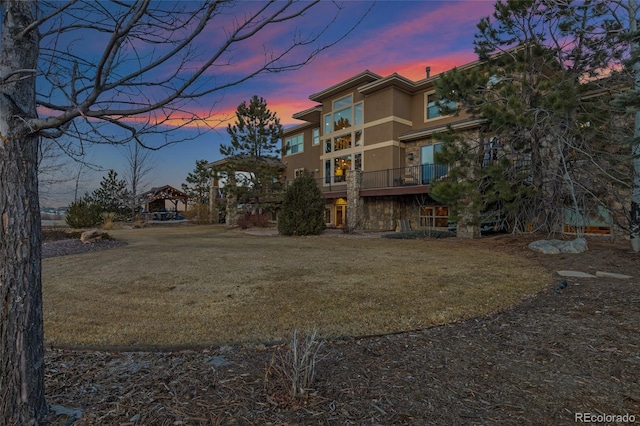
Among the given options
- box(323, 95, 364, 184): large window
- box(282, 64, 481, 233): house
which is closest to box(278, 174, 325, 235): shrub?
box(282, 64, 481, 233): house

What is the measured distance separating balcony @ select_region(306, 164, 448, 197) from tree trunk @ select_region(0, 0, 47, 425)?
14.2m

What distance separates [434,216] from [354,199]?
4.23 meters

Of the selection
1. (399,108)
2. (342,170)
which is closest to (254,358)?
(399,108)

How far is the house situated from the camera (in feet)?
54.2

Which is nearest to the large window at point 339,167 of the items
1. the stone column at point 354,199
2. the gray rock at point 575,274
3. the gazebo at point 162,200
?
the stone column at point 354,199

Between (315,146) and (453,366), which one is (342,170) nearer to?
(315,146)

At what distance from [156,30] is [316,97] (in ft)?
65.6

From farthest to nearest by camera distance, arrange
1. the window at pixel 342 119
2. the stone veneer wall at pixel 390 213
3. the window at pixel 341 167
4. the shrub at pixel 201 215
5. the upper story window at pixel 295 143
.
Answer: the shrub at pixel 201 215 < the upper story window at pixel 295 143 < the window at pixel 341 167 < the window at pixel 342 119 < the stone veneer wall at pixel 390 213

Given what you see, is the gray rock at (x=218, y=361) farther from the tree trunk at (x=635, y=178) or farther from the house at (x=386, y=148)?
the house at (x=386, y=148)

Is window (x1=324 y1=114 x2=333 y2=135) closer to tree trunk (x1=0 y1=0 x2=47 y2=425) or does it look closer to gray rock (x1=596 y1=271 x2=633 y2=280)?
gray rock (x1=596 y1=271 x2=633 y2=280)

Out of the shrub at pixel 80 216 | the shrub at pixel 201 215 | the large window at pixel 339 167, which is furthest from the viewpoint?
the shrub at pixel 201 215

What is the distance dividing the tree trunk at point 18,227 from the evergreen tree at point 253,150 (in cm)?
1877

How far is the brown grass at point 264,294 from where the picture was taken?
138 inches

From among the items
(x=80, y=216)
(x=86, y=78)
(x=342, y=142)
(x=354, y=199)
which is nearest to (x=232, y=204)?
(x=342, y=142)
